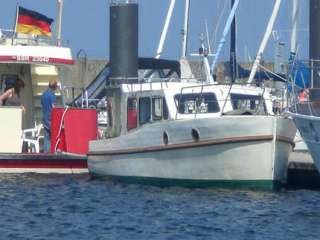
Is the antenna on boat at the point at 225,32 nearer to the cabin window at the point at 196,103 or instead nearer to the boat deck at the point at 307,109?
the cabin window at the point at 196,103

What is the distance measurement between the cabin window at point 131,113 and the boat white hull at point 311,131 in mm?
3915

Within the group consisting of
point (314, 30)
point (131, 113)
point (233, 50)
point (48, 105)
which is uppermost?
point (314, 30)

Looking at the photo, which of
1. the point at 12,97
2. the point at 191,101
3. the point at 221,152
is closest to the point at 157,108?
the point at 191,101

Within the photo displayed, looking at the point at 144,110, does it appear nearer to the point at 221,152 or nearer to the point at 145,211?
the point at 221,152

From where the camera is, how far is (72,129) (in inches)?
1281

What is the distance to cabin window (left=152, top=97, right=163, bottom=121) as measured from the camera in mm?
30544

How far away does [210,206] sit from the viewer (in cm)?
2697

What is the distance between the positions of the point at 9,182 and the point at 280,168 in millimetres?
5530

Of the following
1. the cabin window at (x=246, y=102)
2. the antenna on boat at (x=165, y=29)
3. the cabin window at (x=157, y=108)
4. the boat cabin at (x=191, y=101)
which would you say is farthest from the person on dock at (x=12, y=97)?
the antenna on boat at (x=165, y=29)

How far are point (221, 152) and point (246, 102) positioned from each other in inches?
77.7

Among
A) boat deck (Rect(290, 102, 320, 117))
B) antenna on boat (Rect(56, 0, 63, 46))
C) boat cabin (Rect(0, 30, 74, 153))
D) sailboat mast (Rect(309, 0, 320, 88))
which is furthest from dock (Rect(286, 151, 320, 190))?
antenna on boat (Rect(56, 0, 63, 46))

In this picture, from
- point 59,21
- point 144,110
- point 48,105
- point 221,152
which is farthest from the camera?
point 59,21

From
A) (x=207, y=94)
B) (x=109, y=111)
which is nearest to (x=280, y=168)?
(x=207, y=94)

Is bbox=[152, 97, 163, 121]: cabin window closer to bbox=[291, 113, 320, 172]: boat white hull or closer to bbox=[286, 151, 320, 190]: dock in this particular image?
bbox=[286, 151, 320, 190]: dock
